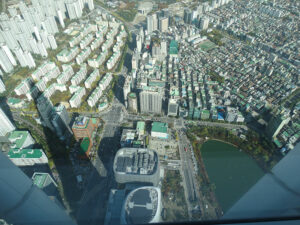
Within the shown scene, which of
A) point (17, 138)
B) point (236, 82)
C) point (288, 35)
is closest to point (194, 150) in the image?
point (236, 82)

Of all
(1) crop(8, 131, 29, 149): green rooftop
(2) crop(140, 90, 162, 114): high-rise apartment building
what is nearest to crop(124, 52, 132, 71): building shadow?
(2) crop(140, 90, 162, 114): high-rise apartment building

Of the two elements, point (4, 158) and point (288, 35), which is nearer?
point (4, 158)

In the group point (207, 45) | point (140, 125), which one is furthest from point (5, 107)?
point (207, 45)

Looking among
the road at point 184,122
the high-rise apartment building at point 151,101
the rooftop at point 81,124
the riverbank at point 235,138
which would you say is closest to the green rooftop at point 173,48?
the high-rise apartment building at point 151,101

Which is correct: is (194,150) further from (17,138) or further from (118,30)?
(118,30)

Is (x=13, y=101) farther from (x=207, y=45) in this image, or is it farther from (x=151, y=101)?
(x=207, y=45)

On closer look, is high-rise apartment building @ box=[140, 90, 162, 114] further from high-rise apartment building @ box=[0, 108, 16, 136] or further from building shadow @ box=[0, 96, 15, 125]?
building shadow @ box=[0, 96, 15, 125]
